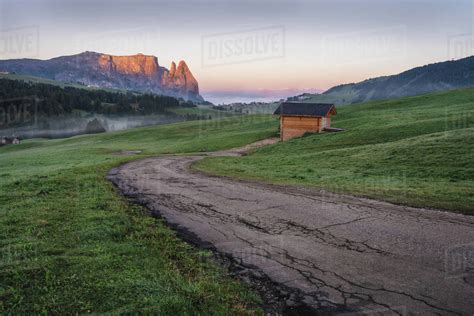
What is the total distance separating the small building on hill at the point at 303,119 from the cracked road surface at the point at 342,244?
40.0m

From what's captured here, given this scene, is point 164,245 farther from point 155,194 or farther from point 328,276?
point 155,194

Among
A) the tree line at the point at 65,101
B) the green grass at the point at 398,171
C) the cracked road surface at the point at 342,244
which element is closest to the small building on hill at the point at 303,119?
the green grass at the point at 398,171

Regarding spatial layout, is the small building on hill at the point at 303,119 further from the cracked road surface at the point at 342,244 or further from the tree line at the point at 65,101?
the tree line at the point at 65,101

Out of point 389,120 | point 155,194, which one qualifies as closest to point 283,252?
point 155,194

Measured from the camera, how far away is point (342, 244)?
8375 mm

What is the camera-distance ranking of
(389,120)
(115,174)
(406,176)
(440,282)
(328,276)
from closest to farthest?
(440,282) < (328,276) < (406,176) < (115,174) < (389,120)

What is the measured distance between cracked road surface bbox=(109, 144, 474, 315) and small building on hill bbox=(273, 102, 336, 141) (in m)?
40.0

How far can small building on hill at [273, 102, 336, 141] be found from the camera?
53031 mm

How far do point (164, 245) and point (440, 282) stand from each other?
605cm

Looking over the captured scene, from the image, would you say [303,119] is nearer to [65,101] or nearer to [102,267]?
[102,267]

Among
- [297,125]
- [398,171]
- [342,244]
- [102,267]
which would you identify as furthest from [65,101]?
[342,244]

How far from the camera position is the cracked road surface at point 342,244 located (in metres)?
5.81

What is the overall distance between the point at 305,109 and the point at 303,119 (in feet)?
6.30

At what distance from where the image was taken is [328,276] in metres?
6.62
